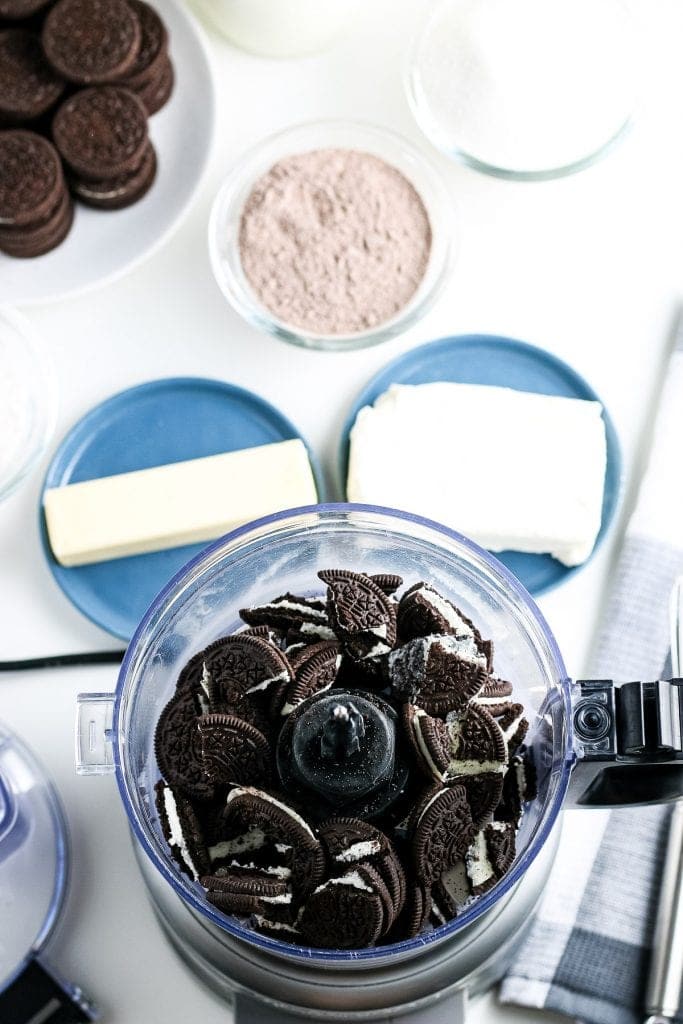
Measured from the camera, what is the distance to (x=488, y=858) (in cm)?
69

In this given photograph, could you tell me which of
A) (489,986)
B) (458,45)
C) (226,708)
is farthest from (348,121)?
(489,986)

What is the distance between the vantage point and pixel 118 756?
2.29 ft

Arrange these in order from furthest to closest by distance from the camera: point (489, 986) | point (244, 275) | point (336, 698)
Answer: point (244, 275) → point (489, 986) → point (336, 698)

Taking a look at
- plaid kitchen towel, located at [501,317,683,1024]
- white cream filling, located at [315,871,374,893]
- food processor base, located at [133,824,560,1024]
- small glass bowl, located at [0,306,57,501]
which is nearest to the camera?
white cream filling, located at [315,871,374,893]

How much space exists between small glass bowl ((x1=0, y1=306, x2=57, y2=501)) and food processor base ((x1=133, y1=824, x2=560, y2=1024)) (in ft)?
1.05

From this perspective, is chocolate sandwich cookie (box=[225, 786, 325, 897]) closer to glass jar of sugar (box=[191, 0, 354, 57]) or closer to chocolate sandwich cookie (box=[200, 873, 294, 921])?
chocolate sandwich cookie (box=[200, 873, 294, 921])

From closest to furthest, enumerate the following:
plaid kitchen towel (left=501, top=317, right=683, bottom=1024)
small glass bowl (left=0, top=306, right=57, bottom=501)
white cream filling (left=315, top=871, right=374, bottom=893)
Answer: white cream filling (left=315, top=871, right=374, bottom=893)
plaid kitchen towel (left=501, top=317, right=683, bottom=1024)
small glass bowl (left=0, top=306, right=57, bottom=501)

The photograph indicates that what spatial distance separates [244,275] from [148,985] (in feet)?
1.80

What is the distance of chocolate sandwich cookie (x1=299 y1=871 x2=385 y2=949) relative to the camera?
653 mm

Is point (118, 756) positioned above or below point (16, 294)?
below

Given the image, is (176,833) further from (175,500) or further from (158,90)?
(158,90)

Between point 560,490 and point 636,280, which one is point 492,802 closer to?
point 560,490

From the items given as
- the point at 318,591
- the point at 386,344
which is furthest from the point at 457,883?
the point at 386,344

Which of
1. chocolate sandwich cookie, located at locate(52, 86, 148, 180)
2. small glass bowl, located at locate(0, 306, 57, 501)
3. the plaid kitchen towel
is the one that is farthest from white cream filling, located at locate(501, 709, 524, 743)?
chocolate sandwich cookie, located at locate(52, 86, 148, 180)
